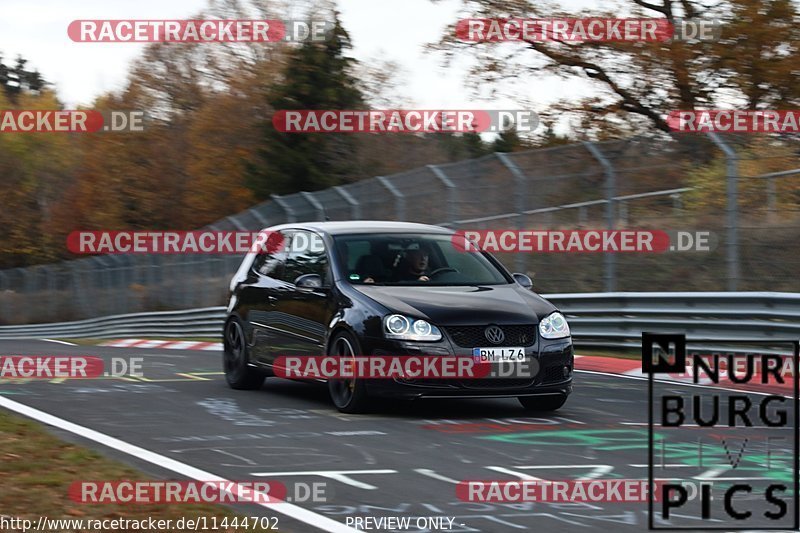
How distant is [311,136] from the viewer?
50.6 m

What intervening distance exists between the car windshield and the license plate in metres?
1.16

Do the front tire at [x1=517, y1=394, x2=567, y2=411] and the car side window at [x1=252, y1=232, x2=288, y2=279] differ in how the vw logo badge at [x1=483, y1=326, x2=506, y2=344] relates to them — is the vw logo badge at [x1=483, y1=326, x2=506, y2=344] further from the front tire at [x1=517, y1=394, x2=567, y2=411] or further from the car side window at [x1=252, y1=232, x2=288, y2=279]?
the car side window at [x1=252, y1=232, x2=288, y2=279]

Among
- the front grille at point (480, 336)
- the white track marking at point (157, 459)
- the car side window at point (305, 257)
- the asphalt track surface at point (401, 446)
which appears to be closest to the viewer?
the white track marking at point (157, 459)

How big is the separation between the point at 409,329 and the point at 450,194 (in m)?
9.45

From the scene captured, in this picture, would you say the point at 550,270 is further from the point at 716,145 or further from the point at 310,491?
the point at 310,491

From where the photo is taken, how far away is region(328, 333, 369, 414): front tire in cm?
1009

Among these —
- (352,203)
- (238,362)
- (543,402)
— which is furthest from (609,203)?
(543,402)

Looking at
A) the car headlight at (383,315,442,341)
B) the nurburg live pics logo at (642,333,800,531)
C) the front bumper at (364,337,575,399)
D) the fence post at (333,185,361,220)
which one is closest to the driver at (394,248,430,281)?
the car headlight at (383,315,442,341)

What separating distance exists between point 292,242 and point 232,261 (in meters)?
15.4

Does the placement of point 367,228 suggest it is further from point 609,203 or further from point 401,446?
point 609,203

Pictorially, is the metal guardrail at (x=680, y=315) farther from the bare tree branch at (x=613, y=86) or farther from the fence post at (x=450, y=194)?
the bare tree branch at (x=613, y=86)

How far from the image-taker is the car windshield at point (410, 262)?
1087 cm

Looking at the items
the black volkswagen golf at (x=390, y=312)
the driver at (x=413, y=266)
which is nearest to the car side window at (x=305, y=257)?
the black volkswagen golf at (x=390, y=312)

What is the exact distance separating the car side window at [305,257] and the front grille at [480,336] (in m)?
1.52
